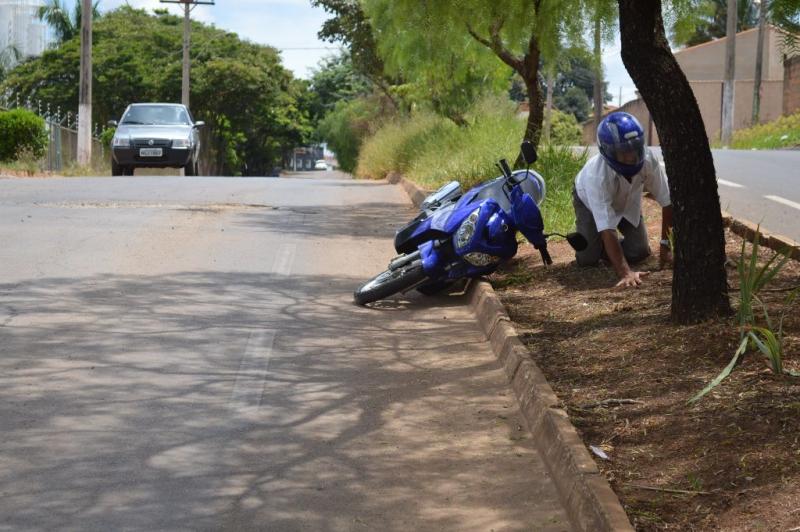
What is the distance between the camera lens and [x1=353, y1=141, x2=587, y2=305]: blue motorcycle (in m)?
9.04

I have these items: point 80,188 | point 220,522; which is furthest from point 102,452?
point 80,188

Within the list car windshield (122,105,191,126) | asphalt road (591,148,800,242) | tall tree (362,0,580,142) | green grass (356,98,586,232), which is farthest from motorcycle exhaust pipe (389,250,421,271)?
car windshield (122,105,191,126)

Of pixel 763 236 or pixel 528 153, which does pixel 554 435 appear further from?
pixel 763 236

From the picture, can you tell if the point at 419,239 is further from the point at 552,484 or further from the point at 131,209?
the point at 131,209

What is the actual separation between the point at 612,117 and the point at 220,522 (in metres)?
5.34

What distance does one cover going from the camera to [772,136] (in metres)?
39.0

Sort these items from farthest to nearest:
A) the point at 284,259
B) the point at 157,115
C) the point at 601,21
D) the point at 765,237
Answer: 1. the point at 157,115
2. the point at 601,21
3. the point at 284,259
4. the point at 765,237

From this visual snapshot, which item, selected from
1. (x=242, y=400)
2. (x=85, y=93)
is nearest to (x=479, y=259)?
(x=242, y=400)

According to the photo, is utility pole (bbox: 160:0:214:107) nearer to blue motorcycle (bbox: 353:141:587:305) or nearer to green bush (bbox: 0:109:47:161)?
green bush (bbox: 0:109:47:161)

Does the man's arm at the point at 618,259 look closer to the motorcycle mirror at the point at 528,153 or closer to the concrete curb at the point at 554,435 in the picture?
the motorcycle mirror at the point at 528,153

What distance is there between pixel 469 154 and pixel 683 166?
12081 millimetres

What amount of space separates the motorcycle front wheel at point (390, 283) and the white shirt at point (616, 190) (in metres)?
1.41

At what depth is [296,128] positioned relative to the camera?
66250mm

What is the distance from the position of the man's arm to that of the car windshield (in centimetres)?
1938
